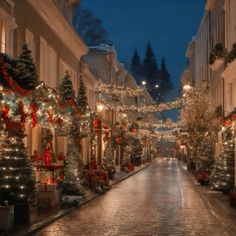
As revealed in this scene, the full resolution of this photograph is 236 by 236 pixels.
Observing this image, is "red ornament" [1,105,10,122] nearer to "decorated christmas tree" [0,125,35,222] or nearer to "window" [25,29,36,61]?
"decorated christmas tree" [0,125,35,222]

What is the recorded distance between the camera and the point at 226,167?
2489 cm

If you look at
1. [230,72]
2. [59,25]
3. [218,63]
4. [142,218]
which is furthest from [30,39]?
[218,63]

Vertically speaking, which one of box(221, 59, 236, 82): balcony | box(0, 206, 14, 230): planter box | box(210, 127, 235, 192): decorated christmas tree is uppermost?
box(221, 59, 236, 82): balcony

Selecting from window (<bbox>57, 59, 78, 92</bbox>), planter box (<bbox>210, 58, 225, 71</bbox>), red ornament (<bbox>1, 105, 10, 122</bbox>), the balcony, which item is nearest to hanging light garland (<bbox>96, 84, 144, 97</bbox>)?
window (<bbox>57, 59, 78, 92</bbox>)

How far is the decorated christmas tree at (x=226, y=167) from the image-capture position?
2473 cm

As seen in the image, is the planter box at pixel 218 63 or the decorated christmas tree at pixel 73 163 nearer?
the decorated christmas tree at pixel 73 163

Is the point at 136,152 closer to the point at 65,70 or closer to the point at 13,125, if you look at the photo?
the point at 65,70

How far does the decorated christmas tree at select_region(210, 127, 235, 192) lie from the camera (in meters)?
24.7

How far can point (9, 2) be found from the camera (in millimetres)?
20062

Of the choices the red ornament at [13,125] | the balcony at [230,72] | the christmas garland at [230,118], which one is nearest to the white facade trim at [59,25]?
the balcony at [230,72]

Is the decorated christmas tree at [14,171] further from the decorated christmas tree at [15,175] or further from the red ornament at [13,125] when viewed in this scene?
the red ornament at [13,125]

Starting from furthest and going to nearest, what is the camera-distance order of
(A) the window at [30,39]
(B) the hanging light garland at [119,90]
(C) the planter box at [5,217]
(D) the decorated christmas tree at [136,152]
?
(D) the decorated christmas tree at [136,152] → (B) the hanging light garland at [119,90] → (A) the window at [30,39] → (C) the planter box at [5,217]

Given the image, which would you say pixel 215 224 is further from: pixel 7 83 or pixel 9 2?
pixel 9 2

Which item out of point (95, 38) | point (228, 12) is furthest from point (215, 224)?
point (95, 38)
